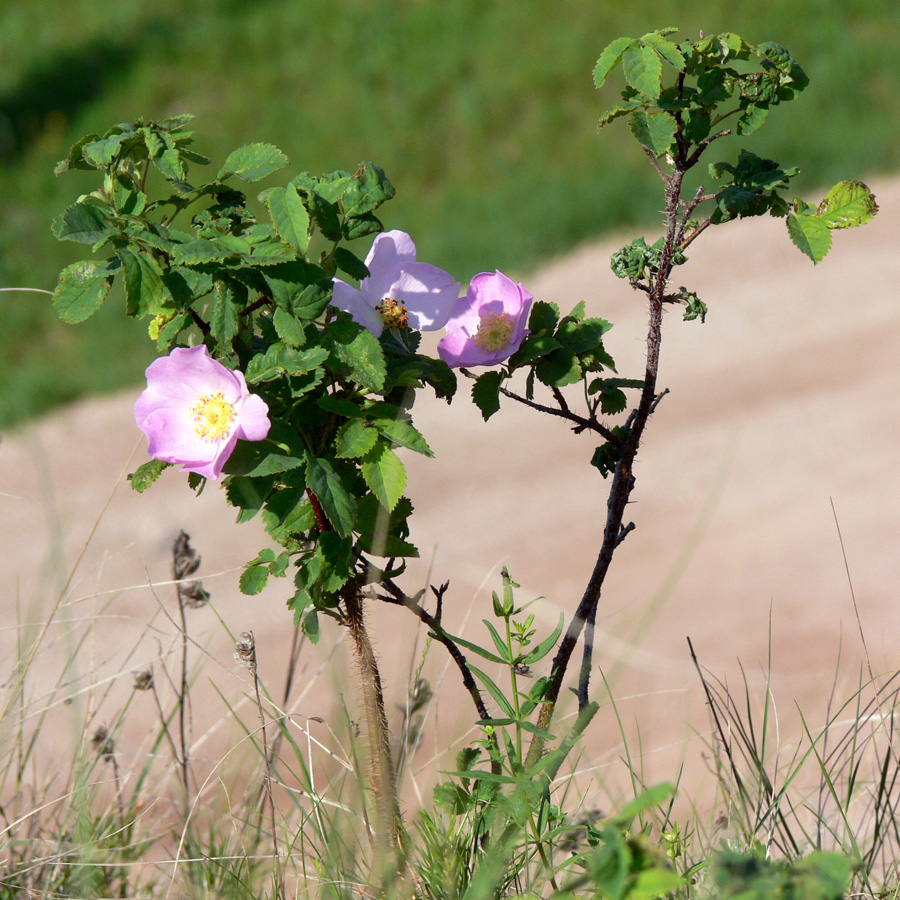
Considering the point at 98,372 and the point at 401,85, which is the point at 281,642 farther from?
the point at 401,85

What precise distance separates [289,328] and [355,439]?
12cm

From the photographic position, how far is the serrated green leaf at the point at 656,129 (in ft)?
3.61

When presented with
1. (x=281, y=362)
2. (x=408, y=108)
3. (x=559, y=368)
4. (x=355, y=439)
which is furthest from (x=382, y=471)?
(x=408, y=108)

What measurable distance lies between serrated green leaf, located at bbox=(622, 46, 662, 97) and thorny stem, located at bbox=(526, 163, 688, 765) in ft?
0.31

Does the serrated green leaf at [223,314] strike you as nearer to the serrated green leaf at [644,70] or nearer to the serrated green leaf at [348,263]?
the serrated green leaf at [348,263]

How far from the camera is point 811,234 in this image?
3.56 feet

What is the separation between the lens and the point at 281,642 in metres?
3.38

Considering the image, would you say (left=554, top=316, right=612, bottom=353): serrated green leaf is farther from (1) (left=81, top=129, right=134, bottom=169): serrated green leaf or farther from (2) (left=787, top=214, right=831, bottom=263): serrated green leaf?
(1) (left=81, top=129, right=134, bottom=169): serrated green leaf

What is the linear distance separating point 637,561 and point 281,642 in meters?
1.18

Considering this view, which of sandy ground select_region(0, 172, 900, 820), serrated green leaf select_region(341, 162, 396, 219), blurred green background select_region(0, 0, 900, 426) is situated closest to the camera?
serrated green leaf select_region(341, 162, 396, 219)

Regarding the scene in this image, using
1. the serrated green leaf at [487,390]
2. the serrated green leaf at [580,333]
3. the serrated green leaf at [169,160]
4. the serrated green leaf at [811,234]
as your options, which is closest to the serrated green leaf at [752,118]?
the serrated green leaf at [811,234]

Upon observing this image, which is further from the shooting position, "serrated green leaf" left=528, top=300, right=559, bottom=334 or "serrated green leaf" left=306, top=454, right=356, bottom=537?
"serrated green leaf" left=528, top=300, right=559, bottom=334

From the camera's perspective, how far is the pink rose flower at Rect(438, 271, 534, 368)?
3.60 ft

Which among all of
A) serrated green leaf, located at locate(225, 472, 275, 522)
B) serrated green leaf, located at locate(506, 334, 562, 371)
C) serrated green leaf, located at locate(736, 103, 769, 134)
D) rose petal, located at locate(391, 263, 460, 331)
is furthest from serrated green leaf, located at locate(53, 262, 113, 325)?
serrated green leaf, located at locate(736, 103, 769, 134)
